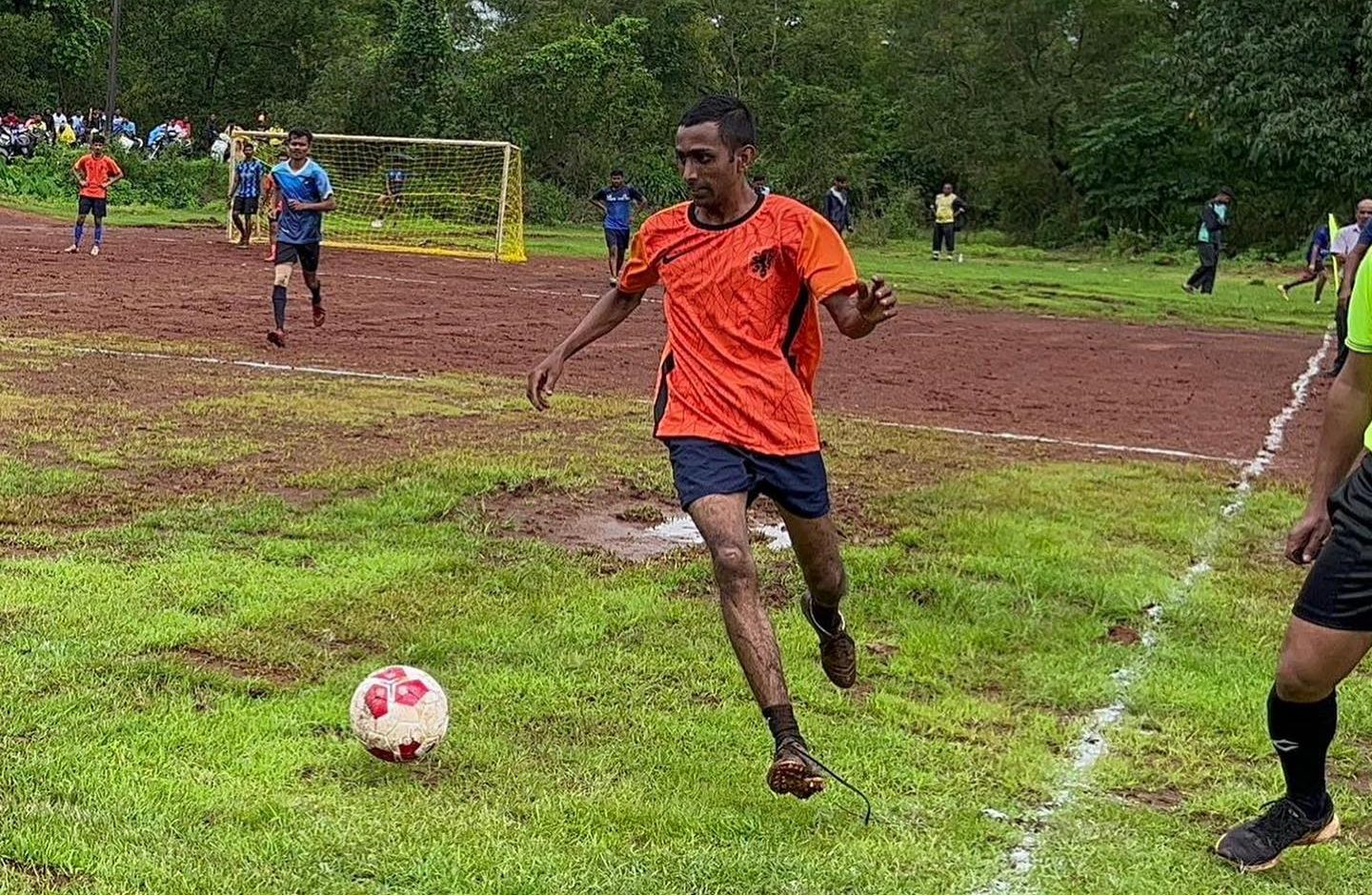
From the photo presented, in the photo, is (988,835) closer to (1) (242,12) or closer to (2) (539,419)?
(2) (539,419)

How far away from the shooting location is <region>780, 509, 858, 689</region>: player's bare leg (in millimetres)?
4977

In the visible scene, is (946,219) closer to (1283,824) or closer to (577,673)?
(577,673)

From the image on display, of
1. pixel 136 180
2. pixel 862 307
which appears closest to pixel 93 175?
pixel 136 180

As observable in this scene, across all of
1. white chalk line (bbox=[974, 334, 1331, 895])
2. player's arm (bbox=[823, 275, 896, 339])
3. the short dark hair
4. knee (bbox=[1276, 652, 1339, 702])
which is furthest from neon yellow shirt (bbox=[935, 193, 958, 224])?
knee (bbox=[1276, 652, 1339, 702])

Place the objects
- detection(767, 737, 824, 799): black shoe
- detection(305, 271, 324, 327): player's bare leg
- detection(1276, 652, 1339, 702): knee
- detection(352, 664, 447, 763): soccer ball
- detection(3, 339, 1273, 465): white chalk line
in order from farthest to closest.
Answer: detection(305, 271, 324, 327): player's bare leg
detection(3, 339, 1273, 465): white chalk line
detection(352, 664, 447, 763): soccer ball
detection(767, 737, 824, 799): black shoe
detection(1276, 652, 1339, 702): knee

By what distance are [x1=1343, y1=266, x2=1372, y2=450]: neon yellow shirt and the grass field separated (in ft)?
4.59

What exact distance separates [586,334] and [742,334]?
737 millimetres

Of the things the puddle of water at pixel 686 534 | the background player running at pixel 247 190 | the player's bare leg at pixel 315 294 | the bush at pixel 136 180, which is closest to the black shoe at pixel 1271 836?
the puddle of water at pixel 686 534

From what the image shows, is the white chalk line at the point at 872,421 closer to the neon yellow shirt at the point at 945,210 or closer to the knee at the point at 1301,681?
the knee at the point at 1301,681

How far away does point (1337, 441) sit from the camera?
4059 mm

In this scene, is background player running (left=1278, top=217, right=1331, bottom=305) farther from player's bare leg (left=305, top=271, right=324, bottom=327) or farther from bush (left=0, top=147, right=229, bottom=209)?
bush (left=0, top=147, right=229, bottom=209)

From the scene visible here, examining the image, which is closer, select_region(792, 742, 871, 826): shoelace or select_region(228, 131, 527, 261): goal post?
select_region(792, 742, 871, 826): shoelace

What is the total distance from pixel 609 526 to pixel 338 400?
4.05 meters

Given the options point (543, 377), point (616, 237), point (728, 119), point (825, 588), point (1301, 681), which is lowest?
point (825, 588)
